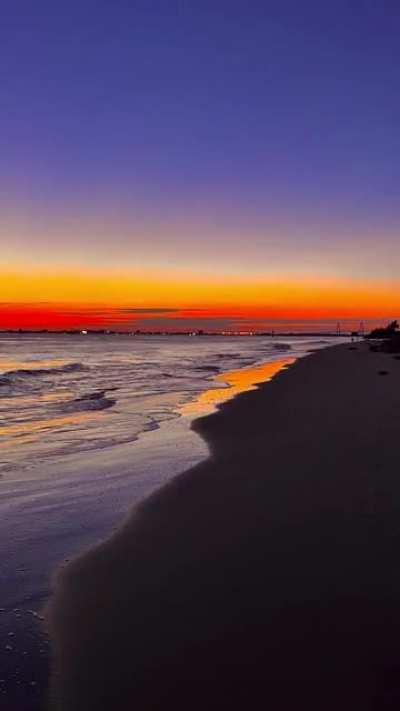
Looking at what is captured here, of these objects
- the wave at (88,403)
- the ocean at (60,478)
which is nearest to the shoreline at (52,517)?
the ocean at (60,478)

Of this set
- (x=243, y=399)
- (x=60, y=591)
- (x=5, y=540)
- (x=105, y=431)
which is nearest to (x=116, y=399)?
(x=243, y=399)

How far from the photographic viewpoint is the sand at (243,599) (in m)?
3.68

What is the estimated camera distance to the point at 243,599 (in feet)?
15.9

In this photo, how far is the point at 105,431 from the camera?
47.2ft

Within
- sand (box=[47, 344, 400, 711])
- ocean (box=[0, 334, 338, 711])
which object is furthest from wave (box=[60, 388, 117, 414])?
sand (box=[47, 344, 400, 711])

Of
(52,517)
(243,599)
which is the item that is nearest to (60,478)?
(52,517)

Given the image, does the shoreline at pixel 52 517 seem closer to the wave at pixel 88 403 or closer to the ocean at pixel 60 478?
the ocean at pixel 60 478

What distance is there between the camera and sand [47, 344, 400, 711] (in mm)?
3684

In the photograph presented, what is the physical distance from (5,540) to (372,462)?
5.86 meters

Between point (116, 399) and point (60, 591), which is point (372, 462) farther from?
point (116, 399)

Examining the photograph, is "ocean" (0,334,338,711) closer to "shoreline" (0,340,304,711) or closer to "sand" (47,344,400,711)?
"shoreline" (0,340,304,711)

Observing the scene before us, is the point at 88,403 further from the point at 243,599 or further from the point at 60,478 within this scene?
the point at 243,599

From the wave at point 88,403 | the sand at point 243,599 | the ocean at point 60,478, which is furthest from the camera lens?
the wave at point 88,403

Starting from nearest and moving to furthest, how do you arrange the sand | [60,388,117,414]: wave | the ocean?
the sand → the ocean → [60,388,117,414]: wave
